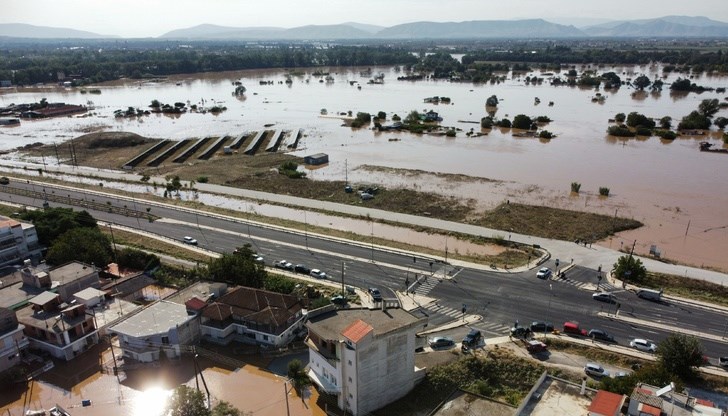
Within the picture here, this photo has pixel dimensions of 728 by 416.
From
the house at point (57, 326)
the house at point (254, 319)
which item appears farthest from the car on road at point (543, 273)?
the house at point (57, 326)

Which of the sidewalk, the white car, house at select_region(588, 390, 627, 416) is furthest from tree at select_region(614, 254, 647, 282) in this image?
the white car

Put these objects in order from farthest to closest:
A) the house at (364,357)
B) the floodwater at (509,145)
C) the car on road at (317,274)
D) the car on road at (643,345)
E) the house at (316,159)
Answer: the house at (316,159), the floodwater at (509,145), the car on road at (317,274), the car on road at (643,345), the house at (364,357)

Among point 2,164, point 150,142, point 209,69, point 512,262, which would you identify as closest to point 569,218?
point 512,262

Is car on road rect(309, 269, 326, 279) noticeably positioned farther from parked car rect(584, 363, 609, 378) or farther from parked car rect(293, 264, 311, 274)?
parked car rect(584, 363, 609, 378)

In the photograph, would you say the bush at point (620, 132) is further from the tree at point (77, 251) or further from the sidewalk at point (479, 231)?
the tree at point (77, 251)

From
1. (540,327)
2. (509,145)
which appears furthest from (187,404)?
(509,145)

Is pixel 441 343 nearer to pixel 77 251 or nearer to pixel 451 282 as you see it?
pixel 451 282
